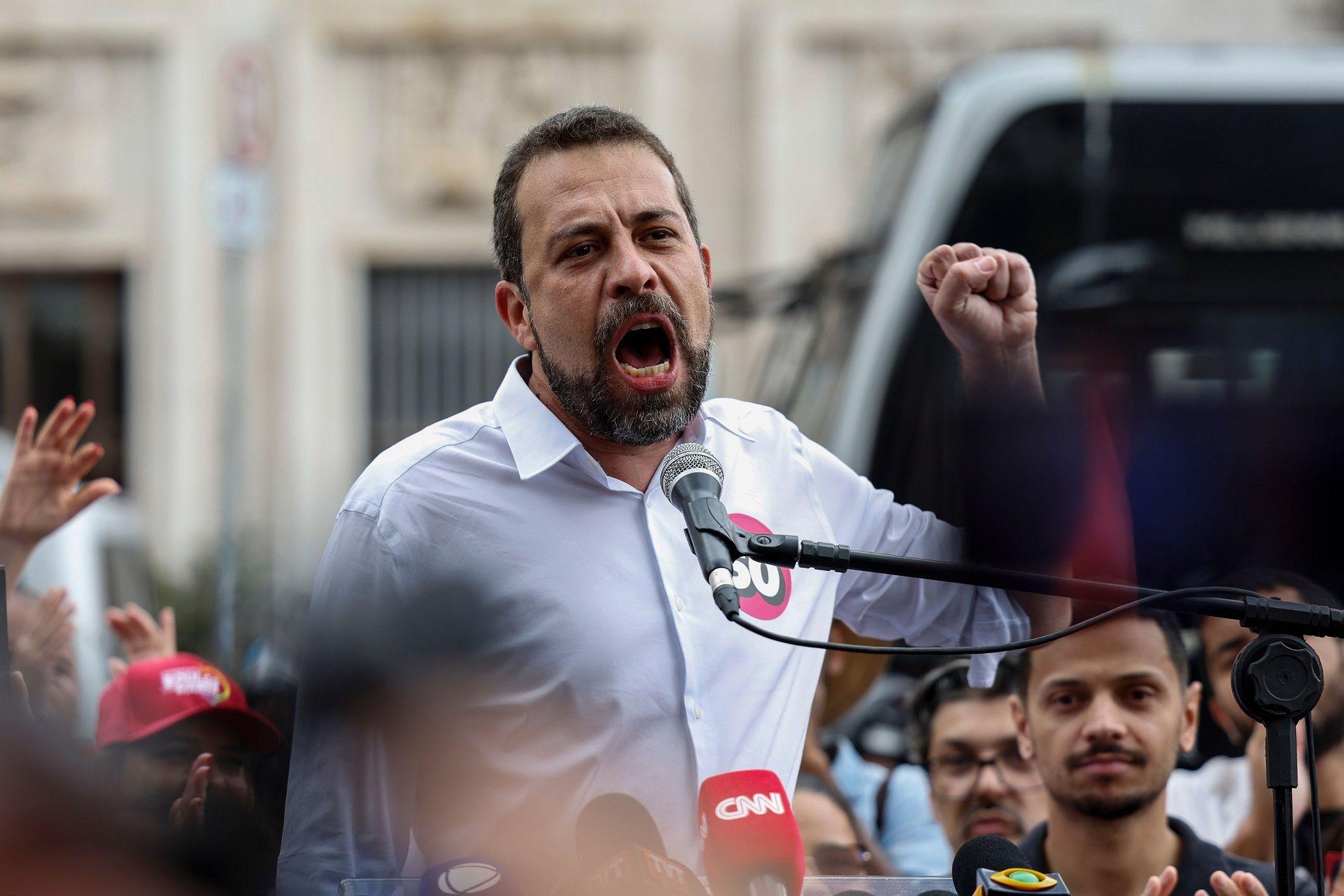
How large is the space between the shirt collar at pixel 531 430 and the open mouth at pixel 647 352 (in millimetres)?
148

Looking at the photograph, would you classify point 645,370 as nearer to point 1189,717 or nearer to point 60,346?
point 1189,717

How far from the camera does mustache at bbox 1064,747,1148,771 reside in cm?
328

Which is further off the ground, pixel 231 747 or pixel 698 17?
pixel 698 17

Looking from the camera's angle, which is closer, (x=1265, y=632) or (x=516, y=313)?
(x=1265, y=632)

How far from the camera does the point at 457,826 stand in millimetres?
2418

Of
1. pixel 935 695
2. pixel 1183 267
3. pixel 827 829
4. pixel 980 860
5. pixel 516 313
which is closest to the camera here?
pixel 980 860

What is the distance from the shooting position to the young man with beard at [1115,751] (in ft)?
10.6

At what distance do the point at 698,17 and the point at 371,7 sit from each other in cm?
292

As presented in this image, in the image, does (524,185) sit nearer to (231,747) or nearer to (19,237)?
(231,747)

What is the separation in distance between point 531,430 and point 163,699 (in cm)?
98

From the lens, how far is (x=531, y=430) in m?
2.69

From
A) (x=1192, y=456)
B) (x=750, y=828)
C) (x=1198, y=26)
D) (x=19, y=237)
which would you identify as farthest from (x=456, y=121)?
(x=750, y=828)

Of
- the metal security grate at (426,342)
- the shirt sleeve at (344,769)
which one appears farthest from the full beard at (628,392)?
the metal security grate at (426,342)

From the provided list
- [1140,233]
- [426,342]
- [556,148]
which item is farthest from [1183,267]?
[426,342]
